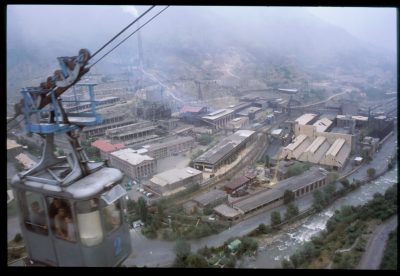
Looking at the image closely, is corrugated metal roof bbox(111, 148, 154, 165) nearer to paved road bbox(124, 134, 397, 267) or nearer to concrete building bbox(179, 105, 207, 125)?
paved road bbox(124, 134, 397, 267)

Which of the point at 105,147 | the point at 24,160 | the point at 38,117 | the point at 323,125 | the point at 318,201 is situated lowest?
the point at 318,201

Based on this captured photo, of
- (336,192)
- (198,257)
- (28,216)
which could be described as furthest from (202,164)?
(28,216)

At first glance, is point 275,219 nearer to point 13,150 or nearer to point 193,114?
point 13,150

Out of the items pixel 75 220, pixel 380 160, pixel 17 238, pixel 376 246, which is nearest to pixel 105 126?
pixel 17 238

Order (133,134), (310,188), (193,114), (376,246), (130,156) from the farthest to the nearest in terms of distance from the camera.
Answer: (193,114), (133,134), (130,156), (310,188), (376,246)

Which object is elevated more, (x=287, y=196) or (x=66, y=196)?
(x=66, y=196)
